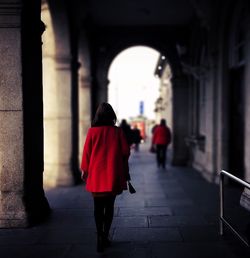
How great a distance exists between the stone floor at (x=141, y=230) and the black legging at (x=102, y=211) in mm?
248

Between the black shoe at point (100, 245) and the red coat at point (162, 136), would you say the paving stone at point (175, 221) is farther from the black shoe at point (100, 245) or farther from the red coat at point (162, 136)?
the red coat at point (162, 136)

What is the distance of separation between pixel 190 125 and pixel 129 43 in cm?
358

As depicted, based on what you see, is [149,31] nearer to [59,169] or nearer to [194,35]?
[194,35]

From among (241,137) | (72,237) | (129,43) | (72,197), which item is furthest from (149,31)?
(72,237)

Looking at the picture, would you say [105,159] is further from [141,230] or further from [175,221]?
[175,221]

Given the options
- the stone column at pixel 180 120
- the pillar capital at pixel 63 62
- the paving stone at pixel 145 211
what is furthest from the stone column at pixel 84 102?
the paving stone at pixel 145 211

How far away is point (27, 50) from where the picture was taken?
579cm

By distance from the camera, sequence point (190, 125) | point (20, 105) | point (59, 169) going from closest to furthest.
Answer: point (20, 105) < point (59, 169) < point (190, 125)

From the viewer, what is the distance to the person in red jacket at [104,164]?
14.9 feet

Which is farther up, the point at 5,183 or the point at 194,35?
the point at 194,35

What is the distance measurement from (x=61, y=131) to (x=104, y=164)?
535 cm

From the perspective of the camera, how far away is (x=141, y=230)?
5.42m

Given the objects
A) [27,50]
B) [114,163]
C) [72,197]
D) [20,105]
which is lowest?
[72,197]

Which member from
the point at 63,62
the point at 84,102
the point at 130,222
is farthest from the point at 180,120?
the point at 130,222
